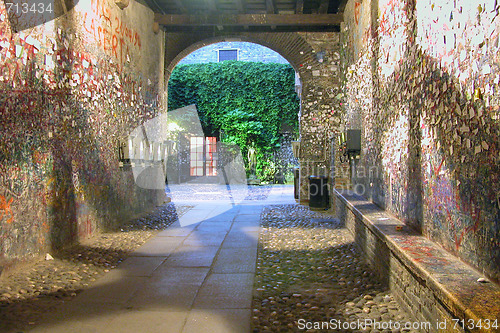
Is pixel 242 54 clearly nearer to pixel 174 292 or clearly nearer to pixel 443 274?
pixel 174 292

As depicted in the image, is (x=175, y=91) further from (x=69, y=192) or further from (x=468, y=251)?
(x=468, y=251)

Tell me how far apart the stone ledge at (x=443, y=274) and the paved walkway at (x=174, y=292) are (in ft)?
3.45

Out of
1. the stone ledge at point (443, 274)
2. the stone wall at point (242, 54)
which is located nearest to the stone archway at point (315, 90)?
the stone ledge at point (443, 274)

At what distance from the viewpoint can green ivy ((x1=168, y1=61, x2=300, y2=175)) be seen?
49.7ft

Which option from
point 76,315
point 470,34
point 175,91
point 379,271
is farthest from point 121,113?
point 175,91

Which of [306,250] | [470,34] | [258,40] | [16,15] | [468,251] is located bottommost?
[306,250]

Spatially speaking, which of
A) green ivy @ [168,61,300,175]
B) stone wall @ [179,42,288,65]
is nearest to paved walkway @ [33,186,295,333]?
green ivy @ [168,61,300,175]

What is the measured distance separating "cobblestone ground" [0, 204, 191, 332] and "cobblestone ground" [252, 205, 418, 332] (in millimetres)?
1382

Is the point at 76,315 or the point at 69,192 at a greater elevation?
the point at 69,192

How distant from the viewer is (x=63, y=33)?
4.21 meters

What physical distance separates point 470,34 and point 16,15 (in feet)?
11.3

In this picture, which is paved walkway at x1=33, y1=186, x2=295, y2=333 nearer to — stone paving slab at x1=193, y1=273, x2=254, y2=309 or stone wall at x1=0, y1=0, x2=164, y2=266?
stone paving slab at x1=193, y1=273, x2=254, y2=309

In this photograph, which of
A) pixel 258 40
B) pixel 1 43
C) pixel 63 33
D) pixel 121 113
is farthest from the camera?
pixel 258 40

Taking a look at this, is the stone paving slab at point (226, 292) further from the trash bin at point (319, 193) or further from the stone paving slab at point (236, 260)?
the trash bin at point (319, 193)
